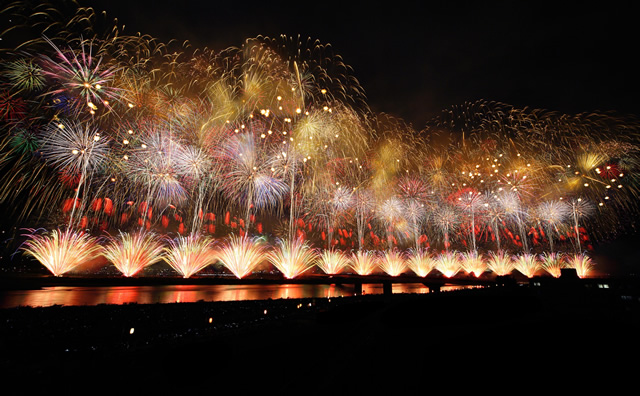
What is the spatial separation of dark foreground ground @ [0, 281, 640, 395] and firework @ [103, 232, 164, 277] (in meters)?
13.3

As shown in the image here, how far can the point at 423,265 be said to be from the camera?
37406mm

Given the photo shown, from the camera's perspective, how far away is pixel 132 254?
62.0ft

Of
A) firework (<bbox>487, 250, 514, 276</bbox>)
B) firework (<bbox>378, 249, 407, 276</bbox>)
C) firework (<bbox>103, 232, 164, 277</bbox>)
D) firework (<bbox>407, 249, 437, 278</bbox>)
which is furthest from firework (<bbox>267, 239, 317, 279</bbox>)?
firework (<bbox>487, 250, 514, 276</bbox>)

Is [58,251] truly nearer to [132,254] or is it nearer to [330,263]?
[132,254]

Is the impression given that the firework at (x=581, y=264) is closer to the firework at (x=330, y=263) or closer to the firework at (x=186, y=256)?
the firework at (x=330, y=263)

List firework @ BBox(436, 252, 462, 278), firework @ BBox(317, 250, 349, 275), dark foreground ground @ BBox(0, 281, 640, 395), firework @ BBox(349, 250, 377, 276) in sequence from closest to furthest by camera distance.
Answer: dark foreground ground @ BBox(0, 281, 640, 395)
firework @ BBox(317, 250, 349, 275)
firework @ BBox(349, 250, 377, 276)
firework @ BBox(436, 252, 462, 278)

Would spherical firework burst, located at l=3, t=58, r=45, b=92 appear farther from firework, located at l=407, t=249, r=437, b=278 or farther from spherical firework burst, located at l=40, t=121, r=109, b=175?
firework, located at l=407, t=249, r=437, b=278

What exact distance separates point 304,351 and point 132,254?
62.7ft

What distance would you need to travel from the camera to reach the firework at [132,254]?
1806 cm

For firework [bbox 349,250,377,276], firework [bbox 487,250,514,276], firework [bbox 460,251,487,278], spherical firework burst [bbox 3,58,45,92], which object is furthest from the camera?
firework [bbox 487,250,514,276]

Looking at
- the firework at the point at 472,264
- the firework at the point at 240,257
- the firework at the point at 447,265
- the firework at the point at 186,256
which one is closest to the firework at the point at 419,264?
the firework at the point at 447,265

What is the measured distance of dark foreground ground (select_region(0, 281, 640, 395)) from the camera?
303 cm

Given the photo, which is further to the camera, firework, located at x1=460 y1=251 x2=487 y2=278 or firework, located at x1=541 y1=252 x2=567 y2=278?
firework, located at x1=541 y1=252 x2=567 y2=278

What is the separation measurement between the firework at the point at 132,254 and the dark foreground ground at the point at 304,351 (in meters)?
13.3
